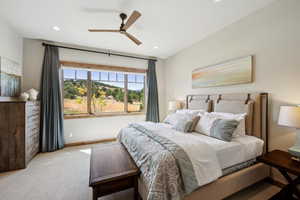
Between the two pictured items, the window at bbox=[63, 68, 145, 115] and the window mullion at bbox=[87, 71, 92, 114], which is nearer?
the window at bbox=[63, 68, 145, 115]

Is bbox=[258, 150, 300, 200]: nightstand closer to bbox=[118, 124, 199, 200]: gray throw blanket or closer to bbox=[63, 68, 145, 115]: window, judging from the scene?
bbox=[118, 124, 199, 200]: gray throw blanket

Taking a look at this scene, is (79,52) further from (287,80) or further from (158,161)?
(287,80)

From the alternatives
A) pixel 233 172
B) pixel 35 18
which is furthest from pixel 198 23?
pixel 35 18

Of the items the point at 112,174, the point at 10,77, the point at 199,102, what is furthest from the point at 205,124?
the point at 10,77

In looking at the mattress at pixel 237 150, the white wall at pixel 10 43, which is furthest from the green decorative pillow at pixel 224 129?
the white wall at pixel 10 43

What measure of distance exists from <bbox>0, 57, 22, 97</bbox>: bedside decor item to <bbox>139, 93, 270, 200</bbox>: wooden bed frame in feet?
10.6

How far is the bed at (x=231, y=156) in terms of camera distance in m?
1.45

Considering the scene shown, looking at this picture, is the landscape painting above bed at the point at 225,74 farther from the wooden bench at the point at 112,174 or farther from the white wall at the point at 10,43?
the white wall at the point at 10,43

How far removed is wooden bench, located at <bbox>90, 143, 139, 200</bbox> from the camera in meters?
1.38

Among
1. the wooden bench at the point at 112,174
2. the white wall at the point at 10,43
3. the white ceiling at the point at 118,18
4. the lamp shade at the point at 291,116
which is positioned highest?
the white ceiling at the point at 118,18

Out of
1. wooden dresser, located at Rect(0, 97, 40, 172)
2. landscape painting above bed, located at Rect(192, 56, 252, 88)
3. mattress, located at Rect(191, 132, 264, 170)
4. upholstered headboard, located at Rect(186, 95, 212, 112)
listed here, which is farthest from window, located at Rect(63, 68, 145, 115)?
mattress, located at Rect(191, 132, 264, 170)

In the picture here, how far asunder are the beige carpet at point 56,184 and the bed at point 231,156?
17 cm

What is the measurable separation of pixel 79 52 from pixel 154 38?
218 cm

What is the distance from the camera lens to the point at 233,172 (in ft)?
5.64
